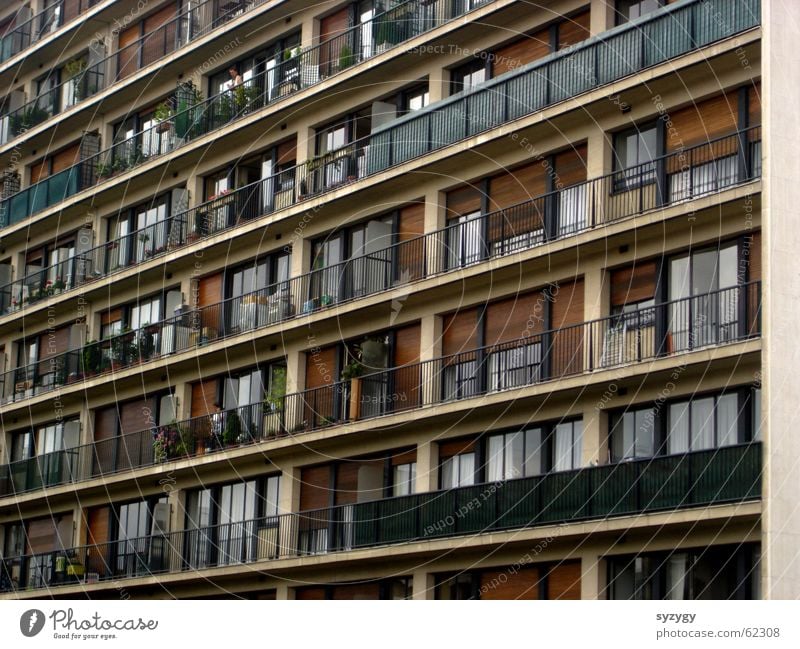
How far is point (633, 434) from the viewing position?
36719 mm

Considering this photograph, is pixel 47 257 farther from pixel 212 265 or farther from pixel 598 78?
pixel 598 78

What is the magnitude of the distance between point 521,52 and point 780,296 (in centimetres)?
1117

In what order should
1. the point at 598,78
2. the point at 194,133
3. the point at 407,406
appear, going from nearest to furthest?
the point at 598,78, the point at 407,406, the point at 194,133

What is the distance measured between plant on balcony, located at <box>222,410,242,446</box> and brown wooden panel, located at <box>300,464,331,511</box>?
2667 millimetres

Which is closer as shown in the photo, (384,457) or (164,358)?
(384,457)

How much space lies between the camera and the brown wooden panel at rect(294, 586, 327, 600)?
144 feet

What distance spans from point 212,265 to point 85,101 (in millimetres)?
10463

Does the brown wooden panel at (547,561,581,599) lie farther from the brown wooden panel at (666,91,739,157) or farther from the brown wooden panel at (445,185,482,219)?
the brown wooden panel at (445,185,482,219)

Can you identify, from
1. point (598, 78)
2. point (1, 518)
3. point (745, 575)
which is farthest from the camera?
point (1, 518)

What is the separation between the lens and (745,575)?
110 ft

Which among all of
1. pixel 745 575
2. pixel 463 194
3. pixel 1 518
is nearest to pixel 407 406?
pixel 463 194

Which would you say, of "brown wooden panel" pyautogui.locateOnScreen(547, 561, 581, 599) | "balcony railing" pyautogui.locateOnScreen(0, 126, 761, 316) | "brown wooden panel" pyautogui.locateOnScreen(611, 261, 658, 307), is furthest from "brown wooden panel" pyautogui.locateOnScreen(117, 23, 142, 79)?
"brown wooden panel" pyautogui.locateOnScreen(547, 561, 581, 599)

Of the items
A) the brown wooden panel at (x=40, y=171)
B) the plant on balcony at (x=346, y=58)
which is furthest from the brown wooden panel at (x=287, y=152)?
the brown wooden panel at (x=40, y=171)

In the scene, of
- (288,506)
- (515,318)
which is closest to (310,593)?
(288,506)
